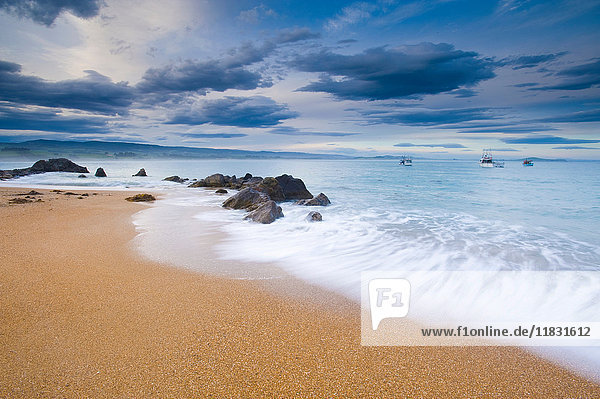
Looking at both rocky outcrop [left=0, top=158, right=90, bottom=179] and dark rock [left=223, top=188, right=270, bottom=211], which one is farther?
rocky outcrop [left=0, top=158, right=90, bottom=179]

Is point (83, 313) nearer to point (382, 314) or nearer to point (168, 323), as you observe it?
point (168, 323)

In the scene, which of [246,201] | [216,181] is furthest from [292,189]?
[216,181]

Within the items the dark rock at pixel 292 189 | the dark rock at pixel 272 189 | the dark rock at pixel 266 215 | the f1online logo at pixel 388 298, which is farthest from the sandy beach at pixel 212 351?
the dark rock at pixel 292 189

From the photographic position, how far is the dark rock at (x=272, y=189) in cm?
1563

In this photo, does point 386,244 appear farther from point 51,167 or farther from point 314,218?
point 51,167

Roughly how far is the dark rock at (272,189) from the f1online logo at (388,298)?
1081 centimetres

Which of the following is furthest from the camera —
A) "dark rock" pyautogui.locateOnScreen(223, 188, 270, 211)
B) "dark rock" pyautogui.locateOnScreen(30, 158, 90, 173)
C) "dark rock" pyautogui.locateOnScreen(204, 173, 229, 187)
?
"dark rock" pyautogui.locateOnScreen(30, 158, 90, 173)

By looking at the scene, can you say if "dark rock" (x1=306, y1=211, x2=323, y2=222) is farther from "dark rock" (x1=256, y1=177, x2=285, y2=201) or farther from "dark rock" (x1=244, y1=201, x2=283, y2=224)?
"dark rock" (x1=256, y1=177, x2=285, y2=201)

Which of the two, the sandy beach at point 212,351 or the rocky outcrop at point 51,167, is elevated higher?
the rocky outcrop at point 51,167

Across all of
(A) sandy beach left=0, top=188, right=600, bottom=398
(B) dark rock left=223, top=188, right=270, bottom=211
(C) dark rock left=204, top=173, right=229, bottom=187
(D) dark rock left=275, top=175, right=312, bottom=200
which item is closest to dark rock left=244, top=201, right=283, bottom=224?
(B) dark rock left=223, top=188, right=270, bottom=211

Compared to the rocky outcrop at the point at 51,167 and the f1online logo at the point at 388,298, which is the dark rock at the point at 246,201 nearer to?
the f1online logo at the point at 388,298

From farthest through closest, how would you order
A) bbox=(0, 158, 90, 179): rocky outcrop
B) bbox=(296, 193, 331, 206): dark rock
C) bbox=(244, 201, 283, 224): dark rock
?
bbox=(0, 158, 90, 179): rocky outcrop < bbox=(296, 193, 331, 206): dark rock < bbox=(244, 201, 283, 224): dark rock

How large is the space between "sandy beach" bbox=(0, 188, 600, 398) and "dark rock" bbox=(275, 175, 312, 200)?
12.4 metres

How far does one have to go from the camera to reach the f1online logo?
382cm
